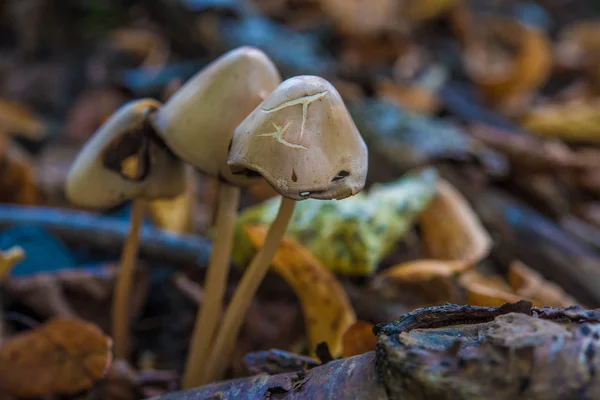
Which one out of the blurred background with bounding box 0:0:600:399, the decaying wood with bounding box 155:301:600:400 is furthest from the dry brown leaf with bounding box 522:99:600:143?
the decaying wood with bounding box 155:301:600:400

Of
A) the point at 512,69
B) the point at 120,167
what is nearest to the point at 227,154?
the point at 120,167

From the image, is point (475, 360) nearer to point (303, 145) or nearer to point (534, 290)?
point (303, 145)

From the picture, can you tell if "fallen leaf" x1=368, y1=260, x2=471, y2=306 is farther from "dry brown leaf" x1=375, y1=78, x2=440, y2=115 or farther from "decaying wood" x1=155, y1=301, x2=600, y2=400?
"dry brown leaf" x1=375, y1=78, x2=440, y2=115

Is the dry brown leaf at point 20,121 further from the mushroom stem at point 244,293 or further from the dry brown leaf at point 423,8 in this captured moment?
the dry brown leaf at point 423,8

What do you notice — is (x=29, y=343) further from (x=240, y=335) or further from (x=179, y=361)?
(x=240, y=335)

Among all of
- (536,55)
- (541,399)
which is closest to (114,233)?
(541,399)

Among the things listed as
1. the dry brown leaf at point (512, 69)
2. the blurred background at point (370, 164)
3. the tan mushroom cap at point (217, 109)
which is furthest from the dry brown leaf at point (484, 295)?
the dry brown leaf at point (512, 69)
